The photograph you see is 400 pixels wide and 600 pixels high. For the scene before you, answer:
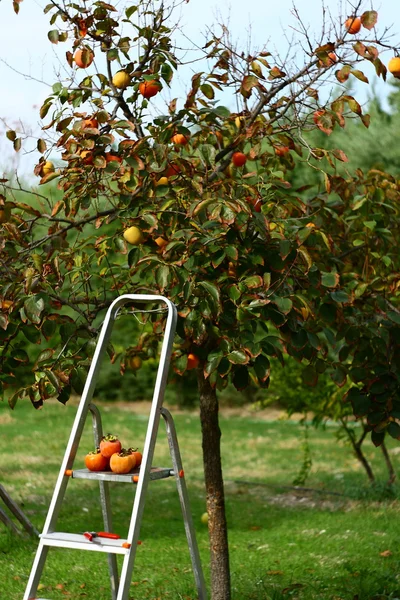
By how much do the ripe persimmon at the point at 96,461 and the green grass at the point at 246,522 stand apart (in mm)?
1482

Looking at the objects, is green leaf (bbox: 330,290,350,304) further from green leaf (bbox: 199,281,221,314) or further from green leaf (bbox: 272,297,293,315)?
green leaf (bbox: 199,281,221,314)

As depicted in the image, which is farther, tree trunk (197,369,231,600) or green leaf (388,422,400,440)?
tree trunk (197,369,231,600)

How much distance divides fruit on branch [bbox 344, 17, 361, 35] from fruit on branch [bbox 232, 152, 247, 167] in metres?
0.69

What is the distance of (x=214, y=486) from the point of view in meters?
4.18

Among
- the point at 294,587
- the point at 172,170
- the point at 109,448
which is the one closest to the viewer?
the point at 109,448

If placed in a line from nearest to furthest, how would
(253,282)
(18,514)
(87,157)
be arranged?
(253,282) < (87,157) < (18,514)

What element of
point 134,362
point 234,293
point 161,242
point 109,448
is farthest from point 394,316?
point 109,448

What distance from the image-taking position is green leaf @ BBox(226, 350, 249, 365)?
3.34 meters

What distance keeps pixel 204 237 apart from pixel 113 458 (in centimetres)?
96

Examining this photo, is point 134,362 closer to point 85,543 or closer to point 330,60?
point 85,543

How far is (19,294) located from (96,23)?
1.32 meters

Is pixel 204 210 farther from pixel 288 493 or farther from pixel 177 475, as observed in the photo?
pixel 288 493

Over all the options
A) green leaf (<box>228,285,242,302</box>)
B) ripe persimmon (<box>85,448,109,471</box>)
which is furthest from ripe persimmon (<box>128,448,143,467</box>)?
green leaf (<box>228,285,242,302</box>)

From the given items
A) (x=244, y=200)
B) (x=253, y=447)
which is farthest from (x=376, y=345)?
(x=253, y=447)
